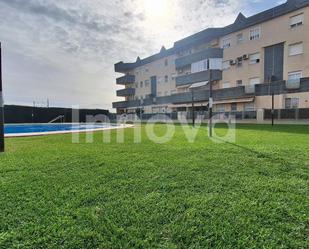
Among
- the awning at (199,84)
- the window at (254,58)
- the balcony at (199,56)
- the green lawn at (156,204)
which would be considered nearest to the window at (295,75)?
the window at (254,58)

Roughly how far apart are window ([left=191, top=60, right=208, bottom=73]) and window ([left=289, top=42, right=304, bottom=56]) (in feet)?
38.6

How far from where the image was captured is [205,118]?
3100 centimetres

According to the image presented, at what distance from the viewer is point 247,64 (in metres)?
30.0

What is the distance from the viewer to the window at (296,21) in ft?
81.2

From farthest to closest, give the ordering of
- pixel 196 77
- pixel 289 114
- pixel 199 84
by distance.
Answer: pixel 196 77 → pixel 199 84 → pixel 289 114

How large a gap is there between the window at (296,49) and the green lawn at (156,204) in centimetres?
2464

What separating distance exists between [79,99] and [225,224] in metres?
39.0

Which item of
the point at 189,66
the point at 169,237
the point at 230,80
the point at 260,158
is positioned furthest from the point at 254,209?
the point at 189,66

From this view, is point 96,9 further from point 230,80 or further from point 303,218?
point 230,80

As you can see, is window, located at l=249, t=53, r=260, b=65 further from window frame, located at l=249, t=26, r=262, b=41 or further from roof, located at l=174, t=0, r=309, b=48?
roof, located at l=174, t=0, r=309, b=48

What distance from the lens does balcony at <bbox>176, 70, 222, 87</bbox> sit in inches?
1305

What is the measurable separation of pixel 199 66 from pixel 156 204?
34.6m

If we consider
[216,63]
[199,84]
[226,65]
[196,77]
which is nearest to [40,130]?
[199,84]

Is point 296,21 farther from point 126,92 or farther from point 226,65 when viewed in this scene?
point 126,92
